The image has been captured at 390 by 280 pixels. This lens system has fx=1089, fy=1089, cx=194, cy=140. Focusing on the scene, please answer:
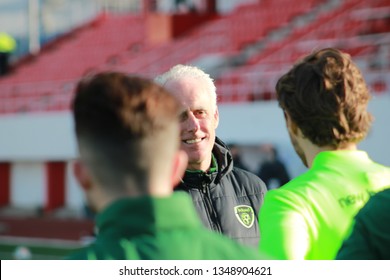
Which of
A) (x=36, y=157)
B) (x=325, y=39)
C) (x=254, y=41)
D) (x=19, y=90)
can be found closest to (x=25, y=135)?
(x=36, y=157)

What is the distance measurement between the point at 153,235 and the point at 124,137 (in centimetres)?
18

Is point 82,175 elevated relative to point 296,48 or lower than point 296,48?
lower

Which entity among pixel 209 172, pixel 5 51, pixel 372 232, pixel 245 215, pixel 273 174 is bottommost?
pixel 372 232

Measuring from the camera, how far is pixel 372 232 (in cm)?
223

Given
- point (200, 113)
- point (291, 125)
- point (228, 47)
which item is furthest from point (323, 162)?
point (228, 47)

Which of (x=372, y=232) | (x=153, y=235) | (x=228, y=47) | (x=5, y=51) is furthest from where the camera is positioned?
(x=5, y=51)

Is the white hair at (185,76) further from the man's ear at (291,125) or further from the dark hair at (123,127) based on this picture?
the dark hair at (123,127)

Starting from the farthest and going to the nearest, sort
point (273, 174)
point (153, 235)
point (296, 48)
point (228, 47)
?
point (228, 47) < point (296, 48) < point (273, 174) < point (153, 235)

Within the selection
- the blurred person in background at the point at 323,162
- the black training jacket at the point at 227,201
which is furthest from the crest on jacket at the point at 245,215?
the blurred person in background at the point at 323,162

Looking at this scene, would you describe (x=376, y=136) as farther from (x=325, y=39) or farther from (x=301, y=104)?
(x=301, y=104)

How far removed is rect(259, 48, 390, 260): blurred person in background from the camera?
8.54ft

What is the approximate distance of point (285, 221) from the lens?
2.57 meters

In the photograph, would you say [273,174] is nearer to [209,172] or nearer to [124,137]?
[209,172]

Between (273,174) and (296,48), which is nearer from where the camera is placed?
(273,174)
